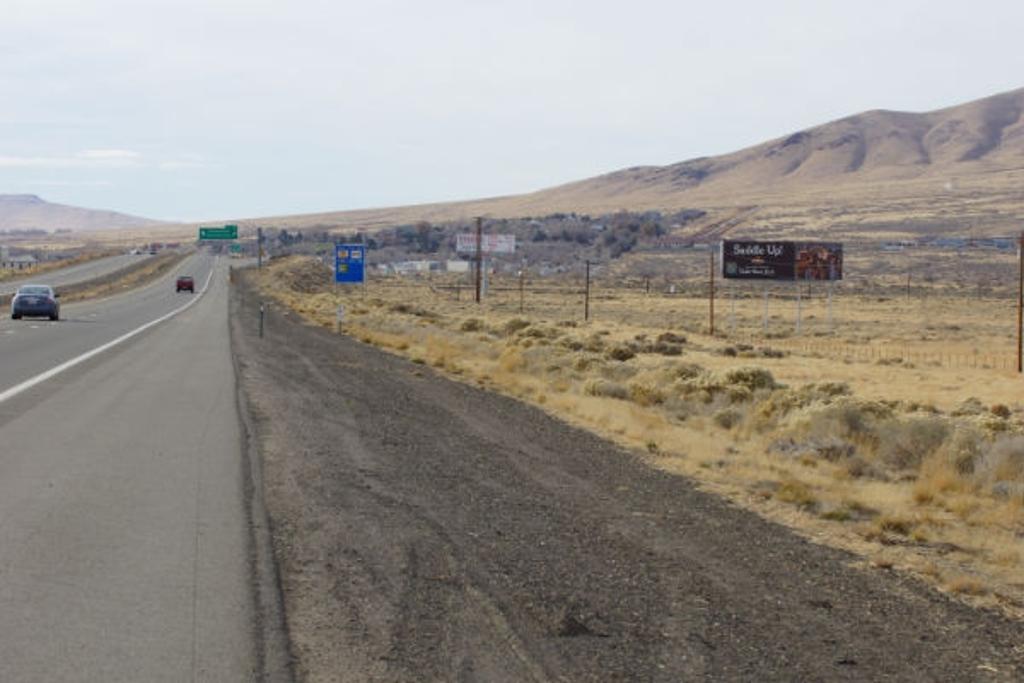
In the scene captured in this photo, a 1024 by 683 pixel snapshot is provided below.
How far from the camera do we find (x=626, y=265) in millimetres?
154000

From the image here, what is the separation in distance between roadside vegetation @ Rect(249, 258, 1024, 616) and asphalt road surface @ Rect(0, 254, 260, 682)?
17.5 ft

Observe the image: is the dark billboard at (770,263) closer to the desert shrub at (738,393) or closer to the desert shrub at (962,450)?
the desert shrub at (738,393)

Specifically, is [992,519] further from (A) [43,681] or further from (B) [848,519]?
(A) [43,681]

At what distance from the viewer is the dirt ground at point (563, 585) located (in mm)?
6438

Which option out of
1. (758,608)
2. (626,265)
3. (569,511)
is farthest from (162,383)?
(626,265)

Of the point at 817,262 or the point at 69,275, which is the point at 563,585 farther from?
the point at 69,275

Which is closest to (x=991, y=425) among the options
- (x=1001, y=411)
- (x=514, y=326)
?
(x=1001, y=411)

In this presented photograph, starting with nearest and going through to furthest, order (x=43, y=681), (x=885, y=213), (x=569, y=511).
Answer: (x=43, y=681) < (x=569, y=511) < (x=885, y=213)

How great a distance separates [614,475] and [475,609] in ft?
21.9

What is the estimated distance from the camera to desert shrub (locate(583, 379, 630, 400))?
2434 cm

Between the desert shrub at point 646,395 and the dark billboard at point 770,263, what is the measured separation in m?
41.8

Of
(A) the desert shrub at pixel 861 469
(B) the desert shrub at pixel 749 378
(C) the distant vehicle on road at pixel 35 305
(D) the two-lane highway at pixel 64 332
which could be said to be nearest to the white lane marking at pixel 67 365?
(D) the two-lane highway at pixel 64 332

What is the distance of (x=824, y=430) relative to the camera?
1891cm

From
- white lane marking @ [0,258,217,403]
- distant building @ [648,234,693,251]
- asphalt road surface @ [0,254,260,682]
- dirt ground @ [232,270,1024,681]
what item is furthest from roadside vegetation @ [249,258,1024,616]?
distant building @ [648,234,693,251]
